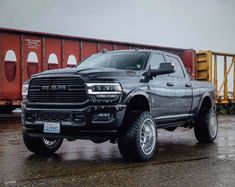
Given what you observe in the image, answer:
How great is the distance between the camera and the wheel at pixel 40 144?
24.1 ft

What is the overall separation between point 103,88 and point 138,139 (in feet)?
2.97

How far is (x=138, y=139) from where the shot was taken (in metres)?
6.51

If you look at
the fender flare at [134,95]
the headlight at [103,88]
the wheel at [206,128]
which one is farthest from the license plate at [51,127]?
the wheel at [206,128]

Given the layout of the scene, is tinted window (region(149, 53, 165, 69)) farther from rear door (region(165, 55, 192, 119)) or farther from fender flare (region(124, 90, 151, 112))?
fender flare (region(124, 90, 151, 112))

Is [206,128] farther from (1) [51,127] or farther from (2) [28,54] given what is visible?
(2) [28,54]

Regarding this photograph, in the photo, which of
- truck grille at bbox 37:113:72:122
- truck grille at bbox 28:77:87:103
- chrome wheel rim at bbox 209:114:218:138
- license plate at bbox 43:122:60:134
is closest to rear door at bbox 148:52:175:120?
truck grille at bbox 28:77:87:103

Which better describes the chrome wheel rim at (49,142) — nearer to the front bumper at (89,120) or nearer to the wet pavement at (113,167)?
the wet pavement at (113,167)

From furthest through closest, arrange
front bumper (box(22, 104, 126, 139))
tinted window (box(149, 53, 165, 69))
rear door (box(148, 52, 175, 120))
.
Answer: tinted window (box(149, 53, 165, 69)) < rear door (box(148, 52, 175, 120)) < front bumper (box(22, 104, 126, 139))

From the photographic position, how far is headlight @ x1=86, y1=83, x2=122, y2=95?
6.37m

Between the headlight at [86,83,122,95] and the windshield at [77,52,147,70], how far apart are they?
1086 mm

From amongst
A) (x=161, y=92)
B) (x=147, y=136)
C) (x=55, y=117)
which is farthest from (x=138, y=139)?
(x=161, y=92)

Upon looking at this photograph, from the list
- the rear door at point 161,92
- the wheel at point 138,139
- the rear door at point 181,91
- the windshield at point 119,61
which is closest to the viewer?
the wheel at point 138,139

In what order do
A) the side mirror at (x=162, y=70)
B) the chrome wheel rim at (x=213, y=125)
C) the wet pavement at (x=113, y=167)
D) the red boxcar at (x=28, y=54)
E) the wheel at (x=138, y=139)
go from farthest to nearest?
the red boxcar at (x=28, y=54) → the chrome wheel rim at (x=213, y=125) → the side mirror at (x=162, y=70) → the wheel at (x=138, y=139) → the wet pavement at (x=113, y=167)

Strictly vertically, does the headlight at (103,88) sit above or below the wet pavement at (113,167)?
above
